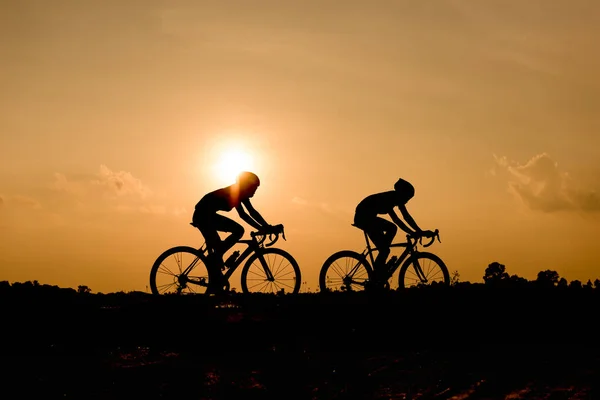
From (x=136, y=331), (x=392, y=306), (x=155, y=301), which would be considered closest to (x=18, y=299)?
(x=155, y=301)

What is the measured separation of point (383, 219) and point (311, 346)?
16.8 ft

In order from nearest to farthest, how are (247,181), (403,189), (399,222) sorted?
1. (247,181)
2. (403,189)
3. (399,222)

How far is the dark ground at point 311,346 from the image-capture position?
27.7 feet

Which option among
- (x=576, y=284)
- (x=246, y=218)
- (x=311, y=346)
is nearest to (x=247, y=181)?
(x=246, y=218)

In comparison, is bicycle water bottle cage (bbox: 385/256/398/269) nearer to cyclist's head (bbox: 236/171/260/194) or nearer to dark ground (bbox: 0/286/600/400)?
dark ground (bbox: 0/286/600/400)

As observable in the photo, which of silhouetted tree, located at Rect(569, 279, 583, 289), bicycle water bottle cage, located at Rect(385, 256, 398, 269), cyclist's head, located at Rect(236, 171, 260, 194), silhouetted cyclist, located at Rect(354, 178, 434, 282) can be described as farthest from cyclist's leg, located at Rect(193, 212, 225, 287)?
silhouetted tree, located at Rect(569, 279, 583, 289)

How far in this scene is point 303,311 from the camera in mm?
12008

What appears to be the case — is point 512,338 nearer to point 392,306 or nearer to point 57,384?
point 392,306

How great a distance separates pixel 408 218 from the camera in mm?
14812

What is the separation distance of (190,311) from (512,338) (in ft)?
17.9

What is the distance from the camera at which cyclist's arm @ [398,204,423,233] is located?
14.7 m

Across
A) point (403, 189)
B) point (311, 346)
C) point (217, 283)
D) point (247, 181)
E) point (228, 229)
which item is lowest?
point (311, 346)

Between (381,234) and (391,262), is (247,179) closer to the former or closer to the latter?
(381,234)

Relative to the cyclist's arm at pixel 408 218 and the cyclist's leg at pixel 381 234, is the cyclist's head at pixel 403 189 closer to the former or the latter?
the cyclist's arm at pixel 408 218
